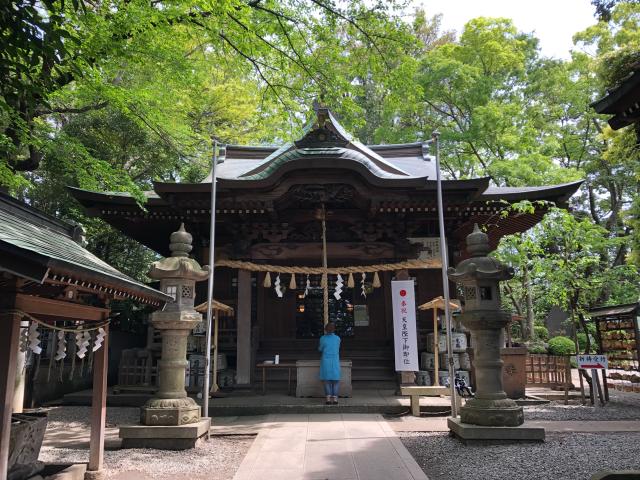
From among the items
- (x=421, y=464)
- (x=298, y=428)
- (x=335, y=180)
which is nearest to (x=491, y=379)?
(x=421, y=464)

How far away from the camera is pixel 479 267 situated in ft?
22.3

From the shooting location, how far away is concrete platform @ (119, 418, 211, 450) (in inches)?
250

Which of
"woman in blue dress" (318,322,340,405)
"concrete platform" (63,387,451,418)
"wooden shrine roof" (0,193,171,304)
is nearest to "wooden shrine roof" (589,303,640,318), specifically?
"concrete platform" (63,387,451,418)

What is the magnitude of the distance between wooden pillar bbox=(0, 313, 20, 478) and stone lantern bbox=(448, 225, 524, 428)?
5.60 metres

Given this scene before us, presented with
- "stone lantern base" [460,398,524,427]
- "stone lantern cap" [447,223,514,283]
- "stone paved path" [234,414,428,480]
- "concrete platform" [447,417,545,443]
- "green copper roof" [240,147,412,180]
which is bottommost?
"stone paved path" [234,414,428,480]

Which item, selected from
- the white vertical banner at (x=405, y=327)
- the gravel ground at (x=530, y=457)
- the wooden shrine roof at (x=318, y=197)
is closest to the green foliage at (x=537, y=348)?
the wooden shrine roof at (x=318, y=197)

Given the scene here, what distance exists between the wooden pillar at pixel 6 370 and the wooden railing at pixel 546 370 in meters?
11.3

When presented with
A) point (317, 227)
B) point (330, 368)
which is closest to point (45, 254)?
point (330, 368)

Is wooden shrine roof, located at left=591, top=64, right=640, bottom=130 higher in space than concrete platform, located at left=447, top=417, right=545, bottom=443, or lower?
higher

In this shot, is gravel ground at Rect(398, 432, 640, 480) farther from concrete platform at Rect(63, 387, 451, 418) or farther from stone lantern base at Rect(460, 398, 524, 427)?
concrete platform at Rect(63, 387, 451, 418)

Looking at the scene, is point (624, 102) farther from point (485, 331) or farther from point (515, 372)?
point (515, 372)

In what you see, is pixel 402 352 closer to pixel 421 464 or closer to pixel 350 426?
pixel 350 426

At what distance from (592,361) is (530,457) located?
14.3 feet

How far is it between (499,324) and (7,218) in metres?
6.35
